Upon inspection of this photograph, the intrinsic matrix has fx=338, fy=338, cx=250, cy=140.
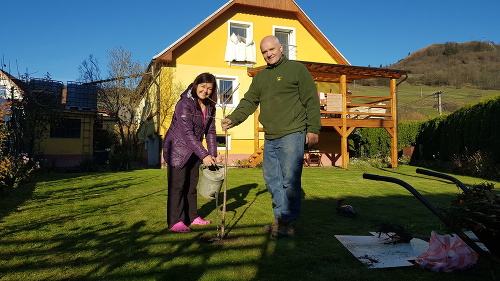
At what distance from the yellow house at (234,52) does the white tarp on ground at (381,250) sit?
1118cm

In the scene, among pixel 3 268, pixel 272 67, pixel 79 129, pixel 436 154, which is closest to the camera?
pixel 3 268

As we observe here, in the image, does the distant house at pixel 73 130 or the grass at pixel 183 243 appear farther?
the distant house at pixel 73 130

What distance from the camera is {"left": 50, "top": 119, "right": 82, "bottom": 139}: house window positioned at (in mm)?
15898

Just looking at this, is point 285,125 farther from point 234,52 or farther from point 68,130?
point 68,130

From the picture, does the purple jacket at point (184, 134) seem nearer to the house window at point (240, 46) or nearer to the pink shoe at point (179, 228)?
the pink shoe at point (179, 228)

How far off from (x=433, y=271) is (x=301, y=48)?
636 inches

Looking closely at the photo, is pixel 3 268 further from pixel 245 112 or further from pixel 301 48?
pixel 301 48

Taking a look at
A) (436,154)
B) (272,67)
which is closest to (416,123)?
(436,154)

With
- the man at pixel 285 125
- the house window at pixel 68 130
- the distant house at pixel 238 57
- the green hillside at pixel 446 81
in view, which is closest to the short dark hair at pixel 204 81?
the man at pixel 285 125

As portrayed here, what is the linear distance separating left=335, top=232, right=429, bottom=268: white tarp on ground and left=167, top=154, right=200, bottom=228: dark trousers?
1.65m

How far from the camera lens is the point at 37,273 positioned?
2.33 m

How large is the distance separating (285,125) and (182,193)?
4.48ft

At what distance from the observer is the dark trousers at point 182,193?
11.9 feet

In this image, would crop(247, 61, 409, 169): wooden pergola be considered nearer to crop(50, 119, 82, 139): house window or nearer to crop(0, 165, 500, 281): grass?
crop(0, 165, 500, 281): grass
